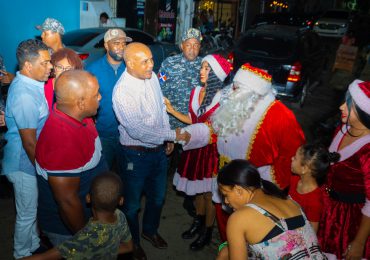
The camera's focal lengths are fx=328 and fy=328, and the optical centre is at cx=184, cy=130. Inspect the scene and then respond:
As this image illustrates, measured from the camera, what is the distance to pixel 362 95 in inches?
102

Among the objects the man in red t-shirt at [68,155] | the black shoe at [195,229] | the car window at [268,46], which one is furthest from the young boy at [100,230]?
the car window at [268,46]

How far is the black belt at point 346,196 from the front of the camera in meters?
2.62

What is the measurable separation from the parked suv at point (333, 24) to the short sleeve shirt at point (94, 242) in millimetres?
24054

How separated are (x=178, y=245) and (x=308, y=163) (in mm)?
1970

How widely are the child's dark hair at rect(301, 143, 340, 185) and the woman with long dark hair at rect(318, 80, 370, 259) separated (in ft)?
0.20

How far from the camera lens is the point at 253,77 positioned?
2984 millimetres

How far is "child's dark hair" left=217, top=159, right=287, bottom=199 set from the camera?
209 cm

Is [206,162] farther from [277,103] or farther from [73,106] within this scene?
[73,106]

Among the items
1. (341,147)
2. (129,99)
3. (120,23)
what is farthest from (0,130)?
(120,23)

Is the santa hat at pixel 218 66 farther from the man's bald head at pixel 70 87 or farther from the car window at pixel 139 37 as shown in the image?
the car window at pixel 139 37

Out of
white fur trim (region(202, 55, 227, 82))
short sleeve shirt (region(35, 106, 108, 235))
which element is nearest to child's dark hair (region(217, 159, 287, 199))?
short sleeve shirt (region(35, 106, 108, 235))

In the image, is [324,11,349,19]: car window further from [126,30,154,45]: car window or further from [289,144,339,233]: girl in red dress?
[289,144,339,233]: girl in red dress

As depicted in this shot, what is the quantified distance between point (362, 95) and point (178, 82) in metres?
2.55

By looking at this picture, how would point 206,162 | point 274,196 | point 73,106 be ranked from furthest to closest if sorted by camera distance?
1. point 206,162
2. point 73,106
3. point 274,196
